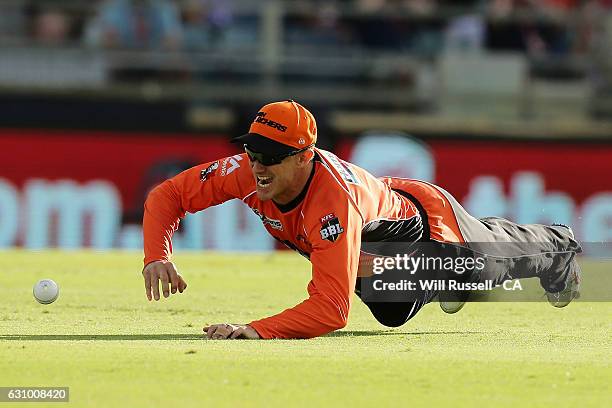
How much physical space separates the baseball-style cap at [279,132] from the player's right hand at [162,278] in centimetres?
91

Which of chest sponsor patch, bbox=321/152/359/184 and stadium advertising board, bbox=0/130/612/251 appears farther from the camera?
stadium advertising board, bbox=0/130/612/251

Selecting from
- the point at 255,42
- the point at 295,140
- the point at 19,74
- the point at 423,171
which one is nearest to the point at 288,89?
the point at 255,42

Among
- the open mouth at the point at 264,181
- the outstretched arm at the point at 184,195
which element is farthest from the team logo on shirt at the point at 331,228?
the outstretched arm at the point at 184,195

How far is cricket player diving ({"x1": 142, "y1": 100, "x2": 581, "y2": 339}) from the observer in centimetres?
762

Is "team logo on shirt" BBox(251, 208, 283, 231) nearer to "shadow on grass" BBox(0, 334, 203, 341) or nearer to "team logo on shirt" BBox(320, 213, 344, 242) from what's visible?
"team logo on shirt" BBox(320, 213, 344, 242)

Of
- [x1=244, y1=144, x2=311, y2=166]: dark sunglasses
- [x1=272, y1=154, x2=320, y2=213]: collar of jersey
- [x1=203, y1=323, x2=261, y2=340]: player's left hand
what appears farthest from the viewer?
[x1=272, y1=154, x2=320, y2=213]: collar of jersey

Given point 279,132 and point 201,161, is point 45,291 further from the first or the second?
point 201,161

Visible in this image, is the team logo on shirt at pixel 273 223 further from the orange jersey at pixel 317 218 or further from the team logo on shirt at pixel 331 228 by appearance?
the team logo on shirt at pixel 331 228

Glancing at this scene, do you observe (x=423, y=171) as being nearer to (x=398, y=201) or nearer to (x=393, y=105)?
(x=393, y=105)

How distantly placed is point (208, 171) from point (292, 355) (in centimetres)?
205

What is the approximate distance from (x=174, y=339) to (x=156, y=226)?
95 cm

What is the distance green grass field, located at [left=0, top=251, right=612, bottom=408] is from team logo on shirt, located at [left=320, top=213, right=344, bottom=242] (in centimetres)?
66

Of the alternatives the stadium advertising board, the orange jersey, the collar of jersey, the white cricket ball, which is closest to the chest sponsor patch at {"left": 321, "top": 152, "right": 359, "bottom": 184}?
the orange jersey

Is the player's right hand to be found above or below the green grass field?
above
